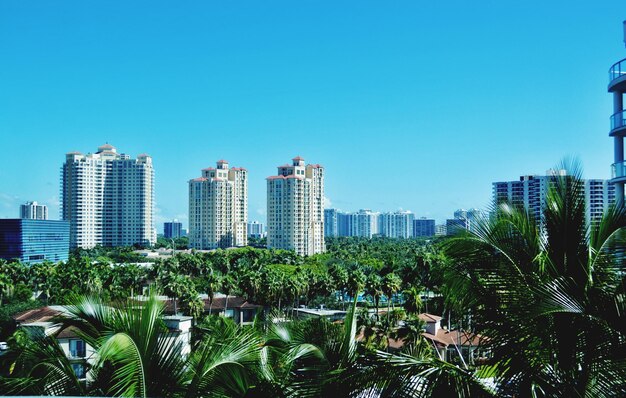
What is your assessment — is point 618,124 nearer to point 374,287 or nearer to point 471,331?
point 471,331

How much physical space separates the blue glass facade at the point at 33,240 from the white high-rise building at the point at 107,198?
3752 centimetres

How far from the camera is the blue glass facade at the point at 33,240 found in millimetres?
88438

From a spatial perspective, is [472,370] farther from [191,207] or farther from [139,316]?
[191,207]

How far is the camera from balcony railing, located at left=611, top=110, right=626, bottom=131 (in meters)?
12.7

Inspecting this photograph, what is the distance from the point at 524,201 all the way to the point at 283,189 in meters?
122

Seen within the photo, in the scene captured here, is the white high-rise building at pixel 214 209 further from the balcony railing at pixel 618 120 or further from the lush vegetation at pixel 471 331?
the lush vegetation at pixel 471 331

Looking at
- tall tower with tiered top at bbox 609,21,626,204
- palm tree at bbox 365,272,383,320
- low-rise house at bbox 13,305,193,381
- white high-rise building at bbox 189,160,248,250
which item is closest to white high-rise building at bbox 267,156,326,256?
white high-rise building at bbox 189,160,248,250

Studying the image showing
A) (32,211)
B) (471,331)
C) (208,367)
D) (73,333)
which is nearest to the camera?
(208,367)

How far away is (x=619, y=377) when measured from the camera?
4160 millimetres

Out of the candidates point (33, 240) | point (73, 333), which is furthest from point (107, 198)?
point (73, 333)

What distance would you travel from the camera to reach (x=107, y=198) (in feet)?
465

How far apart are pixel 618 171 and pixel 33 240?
94049 mm

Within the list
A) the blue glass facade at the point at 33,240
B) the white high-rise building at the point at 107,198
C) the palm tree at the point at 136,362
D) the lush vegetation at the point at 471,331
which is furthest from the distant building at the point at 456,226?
the white high-rise building at the point at 107,198

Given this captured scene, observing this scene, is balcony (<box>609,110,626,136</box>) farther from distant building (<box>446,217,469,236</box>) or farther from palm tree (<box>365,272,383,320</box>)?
palm tree (<box>365,272,383,320</box>)
